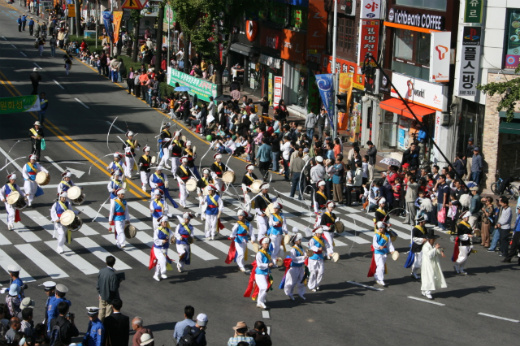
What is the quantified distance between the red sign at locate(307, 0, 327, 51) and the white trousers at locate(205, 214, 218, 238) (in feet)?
73.7

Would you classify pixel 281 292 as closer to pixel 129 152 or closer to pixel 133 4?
pixel 129 152

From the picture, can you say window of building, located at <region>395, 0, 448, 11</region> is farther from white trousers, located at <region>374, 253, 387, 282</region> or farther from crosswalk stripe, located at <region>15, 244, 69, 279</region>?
crosswalk stripe, located at <region>15, 244, 69, 279</region>

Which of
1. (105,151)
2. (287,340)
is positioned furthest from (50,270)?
(105,151)

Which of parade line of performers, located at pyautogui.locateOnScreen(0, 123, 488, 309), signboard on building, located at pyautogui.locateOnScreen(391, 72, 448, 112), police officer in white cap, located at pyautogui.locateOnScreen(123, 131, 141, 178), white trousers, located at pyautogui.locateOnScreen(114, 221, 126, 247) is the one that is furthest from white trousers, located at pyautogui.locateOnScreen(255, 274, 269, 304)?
signboard on building, located at pyautogui.locateOnScreen(391, 72, 448, 112)

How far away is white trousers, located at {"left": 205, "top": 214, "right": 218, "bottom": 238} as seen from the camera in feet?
86.8

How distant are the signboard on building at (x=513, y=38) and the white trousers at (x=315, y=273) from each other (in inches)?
610

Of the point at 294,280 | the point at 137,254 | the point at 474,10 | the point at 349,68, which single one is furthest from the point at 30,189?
the point at 349,68

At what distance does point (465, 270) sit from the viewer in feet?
80.8

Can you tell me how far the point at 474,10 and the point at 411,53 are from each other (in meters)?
5.75

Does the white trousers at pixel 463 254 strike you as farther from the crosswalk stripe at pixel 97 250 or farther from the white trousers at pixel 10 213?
the white trousers at pixel 10 213

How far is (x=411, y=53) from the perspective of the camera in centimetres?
3934

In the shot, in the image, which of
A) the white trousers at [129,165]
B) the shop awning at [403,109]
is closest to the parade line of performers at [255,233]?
the white trousers at [129,165]

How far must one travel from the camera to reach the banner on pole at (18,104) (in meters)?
41.4

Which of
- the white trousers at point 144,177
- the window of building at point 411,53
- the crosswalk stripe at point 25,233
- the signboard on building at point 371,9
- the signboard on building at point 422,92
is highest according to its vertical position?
the signboard on building at point 371,9
